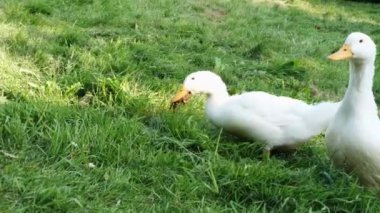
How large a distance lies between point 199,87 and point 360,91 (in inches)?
48.4

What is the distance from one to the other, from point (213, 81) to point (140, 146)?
976 mm

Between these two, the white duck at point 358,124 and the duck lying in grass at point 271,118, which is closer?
the white duck at point 358,124

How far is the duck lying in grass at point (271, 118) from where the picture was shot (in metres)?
4.38

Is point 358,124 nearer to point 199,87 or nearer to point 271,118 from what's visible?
point 271,118

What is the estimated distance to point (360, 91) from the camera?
3.93 m

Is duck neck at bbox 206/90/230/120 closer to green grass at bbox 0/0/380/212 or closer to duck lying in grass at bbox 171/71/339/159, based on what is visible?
duck lying in grass at bbox 171/71/339/159

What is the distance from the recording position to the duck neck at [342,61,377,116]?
3912mm

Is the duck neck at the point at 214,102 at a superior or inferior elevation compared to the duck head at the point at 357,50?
inferior

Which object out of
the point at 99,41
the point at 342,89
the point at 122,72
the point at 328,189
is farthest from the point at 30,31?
the point at 328,189

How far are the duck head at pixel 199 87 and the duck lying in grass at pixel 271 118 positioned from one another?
0.45 feet

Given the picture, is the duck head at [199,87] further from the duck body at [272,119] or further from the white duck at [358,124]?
the white duck at [358,124]

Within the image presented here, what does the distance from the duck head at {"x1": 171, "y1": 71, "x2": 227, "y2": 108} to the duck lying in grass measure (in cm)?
14

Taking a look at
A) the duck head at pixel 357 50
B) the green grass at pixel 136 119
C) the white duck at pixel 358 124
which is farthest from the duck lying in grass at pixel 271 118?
the duck head at pixel 357 50

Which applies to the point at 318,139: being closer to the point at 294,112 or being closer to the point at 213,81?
the point at 294,112
